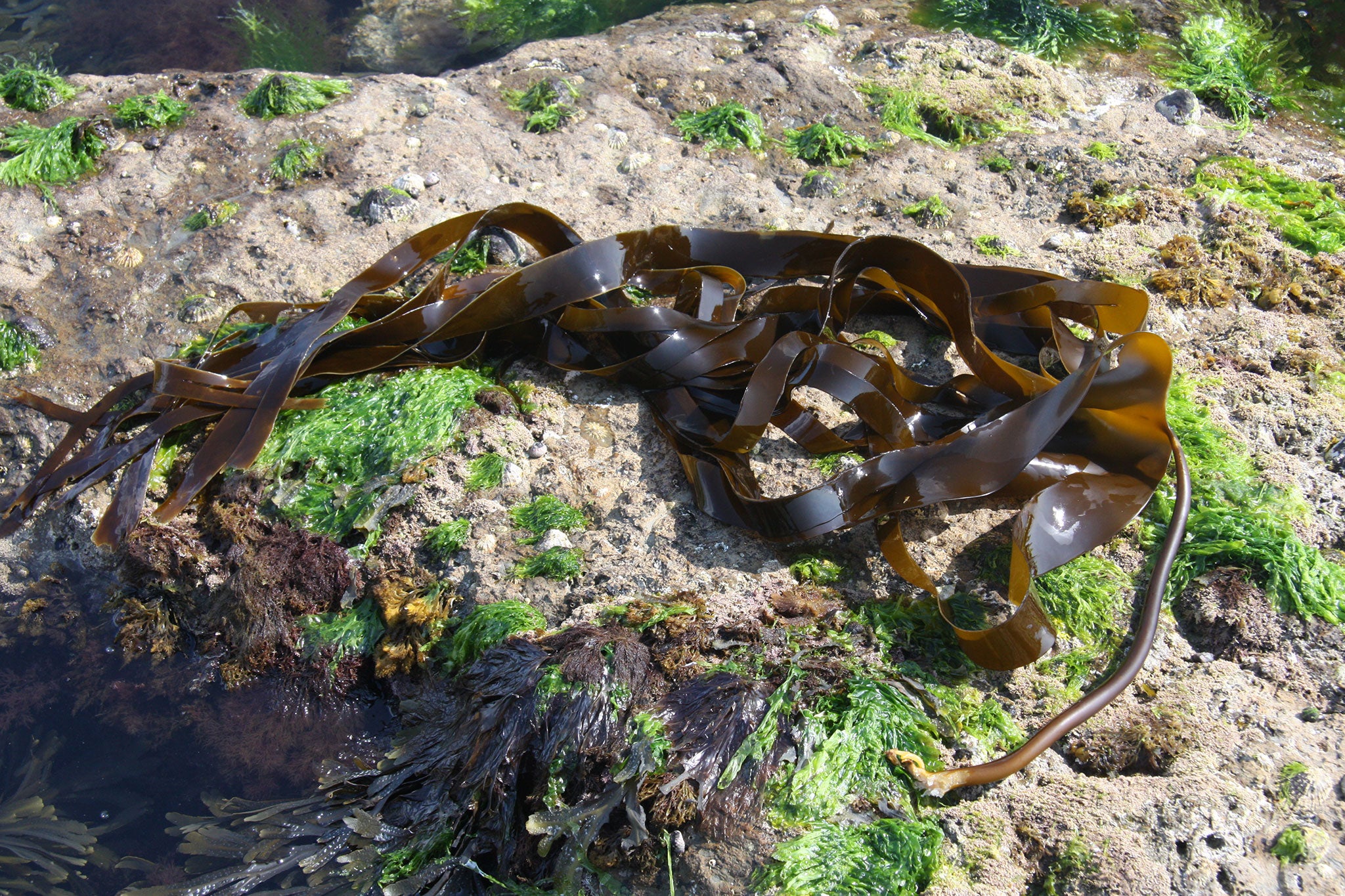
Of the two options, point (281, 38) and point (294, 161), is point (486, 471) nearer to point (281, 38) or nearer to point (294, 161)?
point (294, 161)

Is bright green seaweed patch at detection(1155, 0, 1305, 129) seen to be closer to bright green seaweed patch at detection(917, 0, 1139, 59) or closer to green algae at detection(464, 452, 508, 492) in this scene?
bright green seaweed patch at detection(917, 0, 1139, 59)

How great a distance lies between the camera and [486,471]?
2.80 meters

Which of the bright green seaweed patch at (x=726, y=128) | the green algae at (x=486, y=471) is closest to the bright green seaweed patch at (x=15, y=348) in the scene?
the green algae at (x=486, y=471)

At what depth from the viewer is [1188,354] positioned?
3137 millimetres

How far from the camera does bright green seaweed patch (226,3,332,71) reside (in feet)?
20.0

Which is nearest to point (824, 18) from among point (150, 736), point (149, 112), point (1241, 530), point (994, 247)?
point (994, 247)

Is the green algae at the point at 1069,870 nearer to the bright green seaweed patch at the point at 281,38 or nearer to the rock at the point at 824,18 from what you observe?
the rock at the point at 824,18

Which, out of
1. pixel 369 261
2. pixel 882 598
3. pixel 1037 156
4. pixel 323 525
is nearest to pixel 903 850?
pixel 882 598

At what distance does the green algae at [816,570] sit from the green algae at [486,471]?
3.20ft

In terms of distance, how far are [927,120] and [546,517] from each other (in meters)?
2.97

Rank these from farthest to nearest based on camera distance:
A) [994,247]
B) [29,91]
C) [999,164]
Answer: [29,91] < [999,164] < [994,247]

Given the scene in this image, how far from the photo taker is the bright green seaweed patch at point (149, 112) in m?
4.01

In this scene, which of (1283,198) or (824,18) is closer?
(1283,198)

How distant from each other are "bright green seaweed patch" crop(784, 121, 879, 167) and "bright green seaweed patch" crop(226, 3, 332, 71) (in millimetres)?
3899
